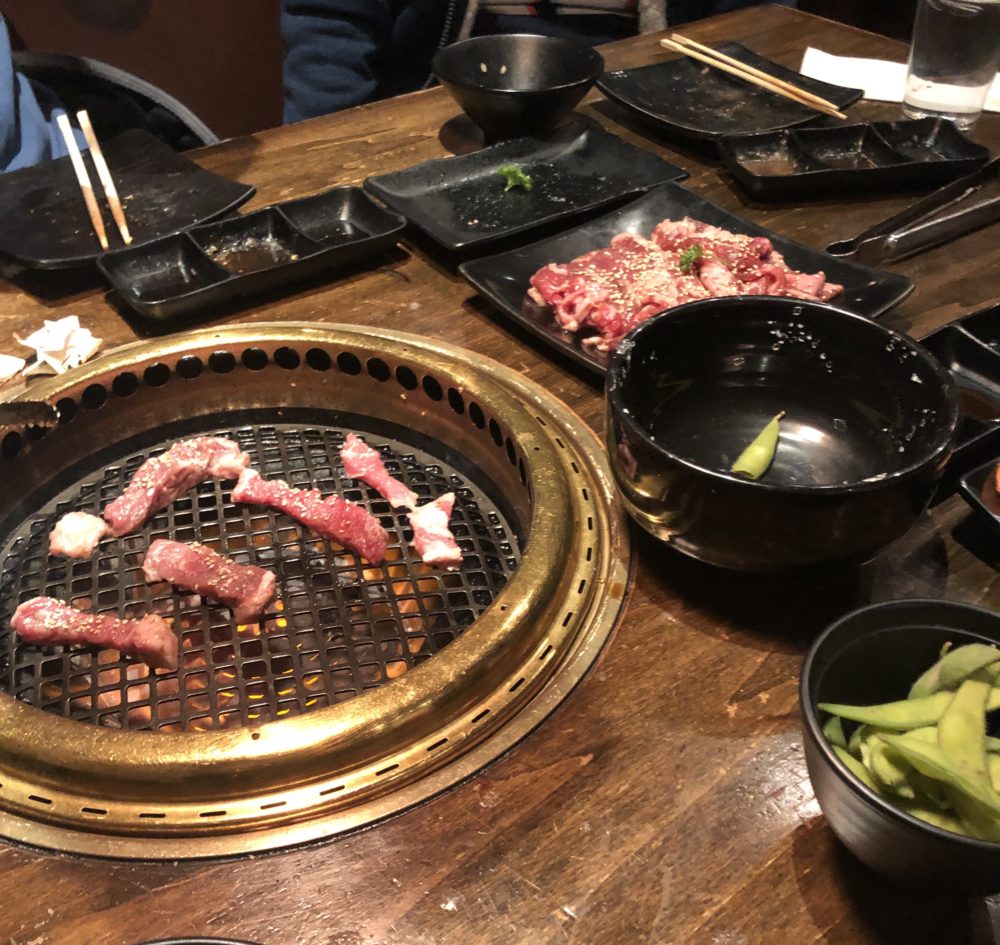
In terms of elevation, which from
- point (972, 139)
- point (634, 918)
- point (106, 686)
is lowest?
point (106, 686)

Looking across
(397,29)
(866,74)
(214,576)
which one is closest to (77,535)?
(214,576)

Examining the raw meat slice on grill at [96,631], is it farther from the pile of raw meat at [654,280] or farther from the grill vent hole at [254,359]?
the pile of raw meat at [654,280]

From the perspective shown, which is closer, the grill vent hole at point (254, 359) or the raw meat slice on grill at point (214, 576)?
the raw meat slice on grill at point (214, 576)

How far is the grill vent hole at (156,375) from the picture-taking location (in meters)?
1.83

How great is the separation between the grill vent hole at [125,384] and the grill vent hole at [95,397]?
0.02 meters

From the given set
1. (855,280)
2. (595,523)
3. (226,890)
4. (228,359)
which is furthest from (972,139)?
(226,890)

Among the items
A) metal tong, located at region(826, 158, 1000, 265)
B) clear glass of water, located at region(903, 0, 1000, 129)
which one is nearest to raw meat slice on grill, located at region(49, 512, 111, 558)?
metal tong, located at region(826, 158, 1000, 265)

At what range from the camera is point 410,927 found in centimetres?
100

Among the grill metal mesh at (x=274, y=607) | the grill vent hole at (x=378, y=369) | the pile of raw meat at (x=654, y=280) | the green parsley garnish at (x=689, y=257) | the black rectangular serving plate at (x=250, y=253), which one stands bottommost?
the grill metal mesh at (x=274, y=607)

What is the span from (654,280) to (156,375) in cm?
113

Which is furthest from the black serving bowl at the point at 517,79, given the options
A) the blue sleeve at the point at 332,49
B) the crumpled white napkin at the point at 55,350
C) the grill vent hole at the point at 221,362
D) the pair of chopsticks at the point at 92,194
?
the crumpled white napkin at the point at 55,350

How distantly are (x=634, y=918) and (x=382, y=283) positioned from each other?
163 centimetres

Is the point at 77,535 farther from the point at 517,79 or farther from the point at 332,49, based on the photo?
the point at 332,49

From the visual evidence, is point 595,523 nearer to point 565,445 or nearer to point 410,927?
point 565,445
